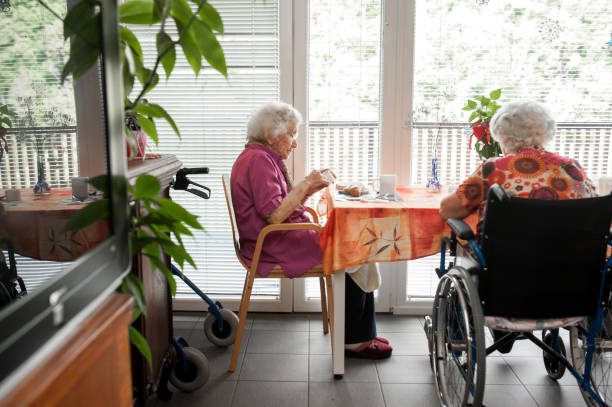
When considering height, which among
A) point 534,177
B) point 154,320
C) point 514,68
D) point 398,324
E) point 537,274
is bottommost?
point 398,324

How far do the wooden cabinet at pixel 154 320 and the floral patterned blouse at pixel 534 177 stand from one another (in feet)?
3.92

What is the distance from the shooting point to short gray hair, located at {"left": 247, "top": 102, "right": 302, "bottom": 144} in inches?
99.6

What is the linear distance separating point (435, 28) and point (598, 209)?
1.60 metres

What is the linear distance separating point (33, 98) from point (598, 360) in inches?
83.3

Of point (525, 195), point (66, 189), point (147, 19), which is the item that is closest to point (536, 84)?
point (525, 195)

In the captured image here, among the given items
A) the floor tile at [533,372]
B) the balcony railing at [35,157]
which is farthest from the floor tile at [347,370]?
the balcony railing at [35,157]

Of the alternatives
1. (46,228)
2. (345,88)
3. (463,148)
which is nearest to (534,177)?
(463,148)

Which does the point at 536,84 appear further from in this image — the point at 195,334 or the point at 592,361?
the point at 195,334

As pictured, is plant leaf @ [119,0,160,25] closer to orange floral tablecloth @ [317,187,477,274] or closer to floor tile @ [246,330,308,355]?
orange floral tablecloth @ [317,187,477,274]

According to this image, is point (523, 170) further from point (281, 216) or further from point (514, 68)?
point (514, 68)

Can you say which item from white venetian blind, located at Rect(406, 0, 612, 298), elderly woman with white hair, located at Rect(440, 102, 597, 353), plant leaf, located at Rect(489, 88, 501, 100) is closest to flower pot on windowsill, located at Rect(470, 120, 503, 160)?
plant leaf, located at Rect(489, 88, 501, 100)

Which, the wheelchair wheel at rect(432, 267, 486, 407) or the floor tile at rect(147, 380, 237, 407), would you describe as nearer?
the wheelchair wheel at rect(432, 267, 486, 407)

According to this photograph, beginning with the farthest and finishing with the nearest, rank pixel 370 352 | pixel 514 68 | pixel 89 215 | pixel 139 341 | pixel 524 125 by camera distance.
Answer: pixel 514 68
pixel 370 352
pixel 524 125
pixel 139 341
pixel 89 215

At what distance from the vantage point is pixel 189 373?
2189 mm
